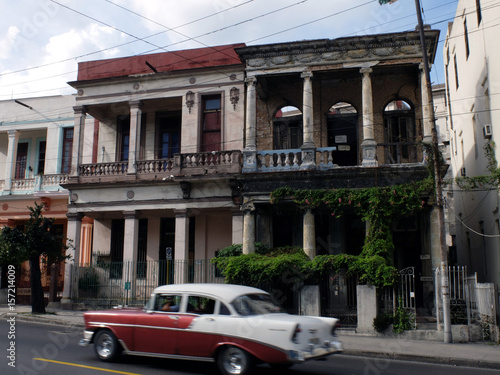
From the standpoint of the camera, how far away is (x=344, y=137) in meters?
21.1

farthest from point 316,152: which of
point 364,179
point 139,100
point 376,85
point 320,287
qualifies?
point 139,100

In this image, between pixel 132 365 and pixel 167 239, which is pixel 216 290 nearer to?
pixel 132 365

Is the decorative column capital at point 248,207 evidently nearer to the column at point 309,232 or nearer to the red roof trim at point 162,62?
the column at point 309,232

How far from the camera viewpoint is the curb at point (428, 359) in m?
11.1

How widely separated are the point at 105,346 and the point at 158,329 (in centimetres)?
138

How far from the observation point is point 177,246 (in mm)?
21109

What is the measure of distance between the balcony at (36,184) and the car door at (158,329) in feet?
53.0

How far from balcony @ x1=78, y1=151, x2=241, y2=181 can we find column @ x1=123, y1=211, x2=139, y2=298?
185 cm

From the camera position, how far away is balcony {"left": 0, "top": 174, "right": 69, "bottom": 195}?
25062mm

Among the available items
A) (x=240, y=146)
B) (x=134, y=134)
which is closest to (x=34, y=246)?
(x=134, y=134)

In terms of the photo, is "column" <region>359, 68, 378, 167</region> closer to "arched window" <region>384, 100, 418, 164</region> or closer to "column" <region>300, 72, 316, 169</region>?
"column" <region>300, 72, 316, 169</region>

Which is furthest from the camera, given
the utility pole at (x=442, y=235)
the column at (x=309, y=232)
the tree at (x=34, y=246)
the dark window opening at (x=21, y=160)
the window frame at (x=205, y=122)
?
the dark window opening at (x=21, y=160)

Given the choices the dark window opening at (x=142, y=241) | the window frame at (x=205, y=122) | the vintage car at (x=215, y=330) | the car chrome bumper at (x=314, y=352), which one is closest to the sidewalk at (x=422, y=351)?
the car chrome bumper at (x=314, y=352)

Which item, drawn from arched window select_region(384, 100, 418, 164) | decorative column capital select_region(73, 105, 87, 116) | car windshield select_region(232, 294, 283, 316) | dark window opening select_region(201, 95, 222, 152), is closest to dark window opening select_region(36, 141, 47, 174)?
decorative column capital select_region(73, 105, 87, 116)
